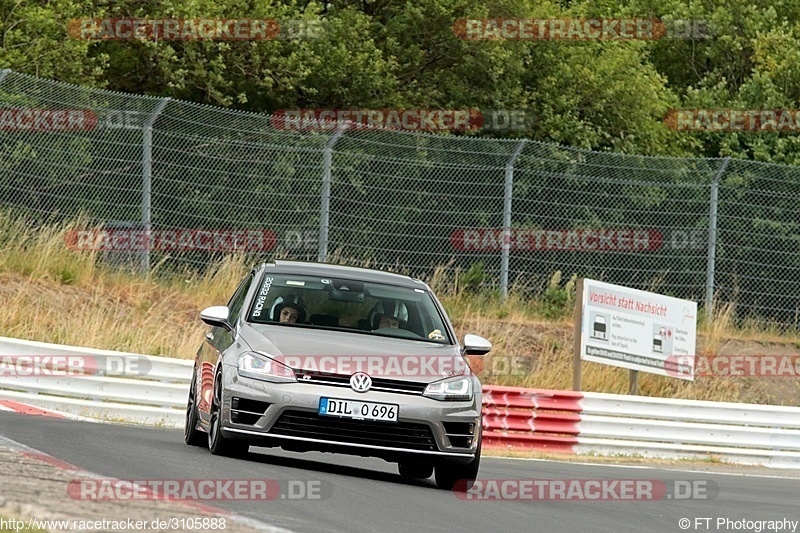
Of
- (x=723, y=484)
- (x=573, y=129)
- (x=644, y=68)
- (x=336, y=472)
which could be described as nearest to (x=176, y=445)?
(x=336, y=472)

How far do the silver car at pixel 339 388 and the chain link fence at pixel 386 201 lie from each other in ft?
29.3

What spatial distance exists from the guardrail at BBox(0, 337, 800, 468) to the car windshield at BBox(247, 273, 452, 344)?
4.59 m

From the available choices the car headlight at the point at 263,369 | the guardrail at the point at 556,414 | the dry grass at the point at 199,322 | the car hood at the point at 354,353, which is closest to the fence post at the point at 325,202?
the dry grass at the point at 199,322

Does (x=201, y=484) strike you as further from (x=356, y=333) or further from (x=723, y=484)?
(x=723, y=484)

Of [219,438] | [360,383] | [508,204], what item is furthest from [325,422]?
[508,204]

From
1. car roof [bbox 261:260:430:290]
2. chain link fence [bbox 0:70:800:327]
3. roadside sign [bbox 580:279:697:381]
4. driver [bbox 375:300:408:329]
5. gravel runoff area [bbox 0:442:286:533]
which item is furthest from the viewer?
chain link fence [bbox 0:70:800:327]

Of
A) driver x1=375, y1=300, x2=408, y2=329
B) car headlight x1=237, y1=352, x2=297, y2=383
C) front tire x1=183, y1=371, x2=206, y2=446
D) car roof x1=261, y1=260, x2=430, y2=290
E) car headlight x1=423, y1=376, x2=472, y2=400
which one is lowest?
front tire x1=183, y1=371, x2=206, y2=446

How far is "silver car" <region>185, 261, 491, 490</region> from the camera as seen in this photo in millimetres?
10961

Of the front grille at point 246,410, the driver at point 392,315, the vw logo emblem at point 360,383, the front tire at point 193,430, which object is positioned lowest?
the front tire at point 193,430

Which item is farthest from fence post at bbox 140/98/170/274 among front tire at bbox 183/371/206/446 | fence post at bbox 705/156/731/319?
front tire at bbox 183/371/206/446

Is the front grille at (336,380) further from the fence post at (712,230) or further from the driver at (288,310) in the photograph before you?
the fence post at (712,230)

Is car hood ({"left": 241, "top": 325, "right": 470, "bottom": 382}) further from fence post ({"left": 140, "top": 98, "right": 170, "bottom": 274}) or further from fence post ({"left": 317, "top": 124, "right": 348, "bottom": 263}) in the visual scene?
fence post ({"left": 317, "top": 124, "right": 348, "bottom": 263})

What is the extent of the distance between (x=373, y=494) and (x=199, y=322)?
444 inches

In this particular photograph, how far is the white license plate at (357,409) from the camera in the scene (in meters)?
10.9
